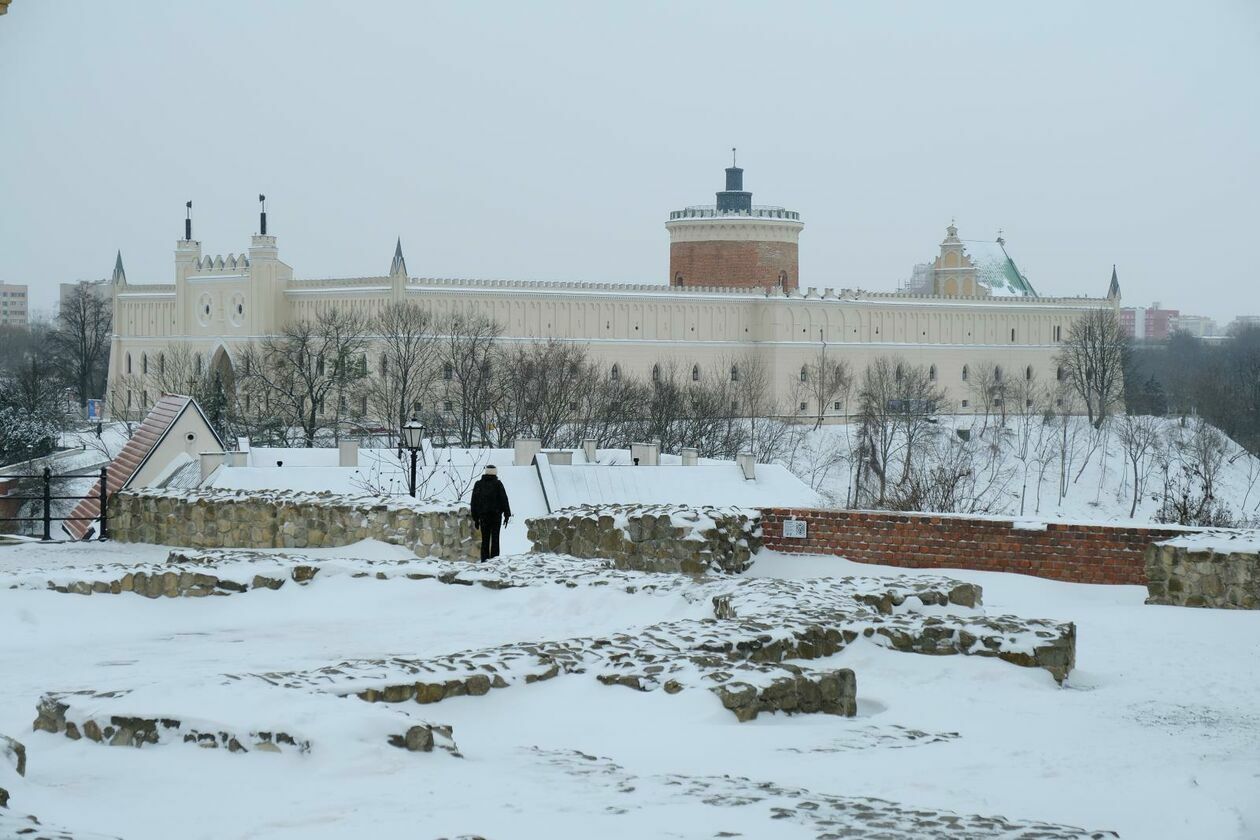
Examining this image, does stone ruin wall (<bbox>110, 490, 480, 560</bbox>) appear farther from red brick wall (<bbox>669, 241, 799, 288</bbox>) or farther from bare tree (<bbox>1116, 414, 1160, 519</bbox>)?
red brick wall (<bbox>669, 241, 799, 288</bbox>)

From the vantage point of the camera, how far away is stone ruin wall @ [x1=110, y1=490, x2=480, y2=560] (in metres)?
12.4

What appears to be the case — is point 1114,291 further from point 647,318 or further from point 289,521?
point 289,521

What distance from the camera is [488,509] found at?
12.1m

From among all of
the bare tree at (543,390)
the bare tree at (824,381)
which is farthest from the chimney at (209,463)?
the bare tree at (824,381)

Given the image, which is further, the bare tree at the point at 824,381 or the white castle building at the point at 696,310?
the bare tree at the point at 824,381

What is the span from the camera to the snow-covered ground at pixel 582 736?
5.41 metres

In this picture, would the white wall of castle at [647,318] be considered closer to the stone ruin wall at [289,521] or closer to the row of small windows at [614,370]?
the row of small windows at [614,370]

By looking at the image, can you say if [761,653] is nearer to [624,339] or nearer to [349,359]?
[349,359]

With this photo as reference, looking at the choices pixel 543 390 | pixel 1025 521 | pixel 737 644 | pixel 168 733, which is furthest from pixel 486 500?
pixel 543 390

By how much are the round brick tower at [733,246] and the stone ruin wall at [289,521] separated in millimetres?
57457

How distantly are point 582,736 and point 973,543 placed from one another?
6.33 meters

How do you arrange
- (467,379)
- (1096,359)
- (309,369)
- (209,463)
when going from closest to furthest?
(209,463), (309,369), (467,379), (1096,359)

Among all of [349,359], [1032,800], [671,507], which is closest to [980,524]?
[671,507]

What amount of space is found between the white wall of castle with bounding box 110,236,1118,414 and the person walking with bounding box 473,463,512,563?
48346 mm
